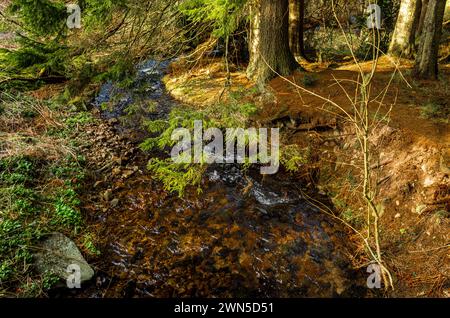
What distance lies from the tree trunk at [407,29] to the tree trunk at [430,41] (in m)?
1.99

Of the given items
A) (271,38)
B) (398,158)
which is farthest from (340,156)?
(271,38)

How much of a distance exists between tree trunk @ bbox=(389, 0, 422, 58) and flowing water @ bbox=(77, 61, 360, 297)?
573 cm

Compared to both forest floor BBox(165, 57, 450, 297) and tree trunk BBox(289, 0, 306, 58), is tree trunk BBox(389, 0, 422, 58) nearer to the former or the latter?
forest floor BBox(165, 57, 450, 297)

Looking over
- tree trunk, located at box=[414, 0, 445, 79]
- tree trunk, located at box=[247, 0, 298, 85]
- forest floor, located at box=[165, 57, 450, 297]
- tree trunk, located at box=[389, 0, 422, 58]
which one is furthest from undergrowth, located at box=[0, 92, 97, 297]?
tree trunk, located at box=[389, 0, 422, 58]

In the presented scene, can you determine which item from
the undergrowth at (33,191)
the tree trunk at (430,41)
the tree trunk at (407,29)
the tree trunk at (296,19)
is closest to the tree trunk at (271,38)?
the tree trunk at (296,19)

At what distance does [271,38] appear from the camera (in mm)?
7469

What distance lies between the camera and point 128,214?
211 inches

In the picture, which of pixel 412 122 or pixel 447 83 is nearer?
pixel 412 122

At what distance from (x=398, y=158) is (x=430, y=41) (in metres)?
3.28

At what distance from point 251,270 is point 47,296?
8.39ft

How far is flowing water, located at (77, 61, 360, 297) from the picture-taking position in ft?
13.9

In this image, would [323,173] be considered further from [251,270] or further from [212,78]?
[212,78]

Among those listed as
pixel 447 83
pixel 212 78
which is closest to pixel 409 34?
pixel 447 83
